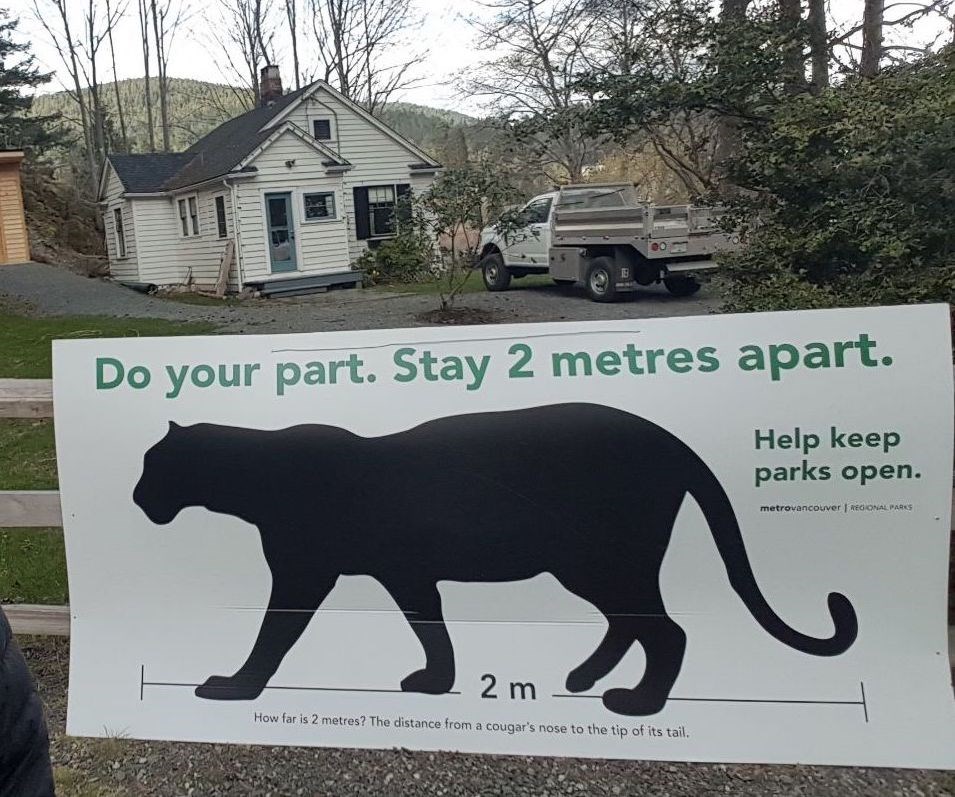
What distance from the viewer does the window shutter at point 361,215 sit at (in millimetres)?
25766

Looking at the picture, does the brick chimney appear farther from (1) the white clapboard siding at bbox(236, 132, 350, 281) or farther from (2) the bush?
(2) the bush

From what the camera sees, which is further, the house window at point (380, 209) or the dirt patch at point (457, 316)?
the house window at point (380, 209)

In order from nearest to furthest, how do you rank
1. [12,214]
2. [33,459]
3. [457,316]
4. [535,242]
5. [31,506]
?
[31,506], [33,459], [457,316], [535,242], [12,214]

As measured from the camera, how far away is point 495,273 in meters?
19.2

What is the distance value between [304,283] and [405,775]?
2178cm

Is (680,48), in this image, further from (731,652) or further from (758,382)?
(731,652)

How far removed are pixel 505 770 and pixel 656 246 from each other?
13.0m

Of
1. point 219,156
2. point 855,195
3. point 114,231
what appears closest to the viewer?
point 855,195

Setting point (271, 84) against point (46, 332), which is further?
point (271, 84)

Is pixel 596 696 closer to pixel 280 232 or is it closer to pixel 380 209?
pixel 280 232

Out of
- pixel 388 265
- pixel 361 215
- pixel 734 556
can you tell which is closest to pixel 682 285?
pixel 388 265

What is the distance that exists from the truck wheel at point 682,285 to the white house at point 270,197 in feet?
28.9

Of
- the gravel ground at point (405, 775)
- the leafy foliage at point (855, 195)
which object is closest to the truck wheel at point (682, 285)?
the leafy foliage at point (855, 195)

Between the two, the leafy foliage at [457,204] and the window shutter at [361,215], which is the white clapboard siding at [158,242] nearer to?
the window shutter at [361,215]
